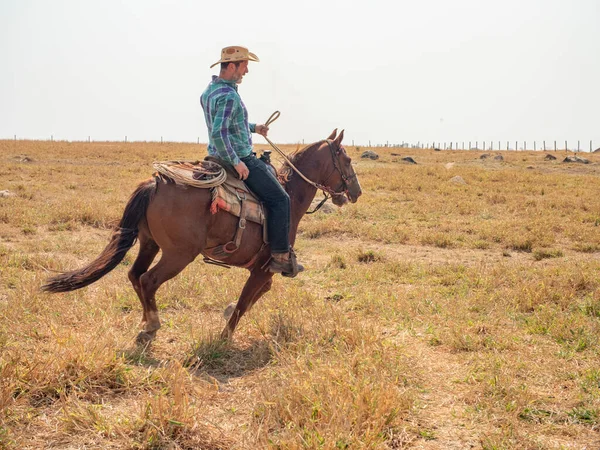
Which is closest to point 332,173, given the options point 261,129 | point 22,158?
point 261,129

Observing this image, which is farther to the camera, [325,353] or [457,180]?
[457,180]

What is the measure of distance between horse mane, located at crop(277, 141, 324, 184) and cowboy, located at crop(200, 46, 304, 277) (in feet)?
2.22

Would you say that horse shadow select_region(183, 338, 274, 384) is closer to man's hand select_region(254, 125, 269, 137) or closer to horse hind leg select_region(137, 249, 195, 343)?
horse hind leg select_region(137, 249, 195, 343)

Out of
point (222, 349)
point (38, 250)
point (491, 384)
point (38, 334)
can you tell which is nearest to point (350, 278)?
point (222, 349)

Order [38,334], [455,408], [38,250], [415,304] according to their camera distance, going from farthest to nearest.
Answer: [38,250] → [415,304] → [38,334] → [455,408]

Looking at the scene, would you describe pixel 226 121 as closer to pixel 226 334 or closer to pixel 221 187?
pixel 221 187

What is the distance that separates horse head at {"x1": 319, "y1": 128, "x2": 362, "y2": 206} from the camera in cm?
673

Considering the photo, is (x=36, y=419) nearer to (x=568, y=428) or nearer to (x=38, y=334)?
(x=38, y=334)

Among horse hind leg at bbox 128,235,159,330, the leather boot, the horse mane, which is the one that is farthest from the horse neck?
horse hind leg at bbox 128,235,159,330

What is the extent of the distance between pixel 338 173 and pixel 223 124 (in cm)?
202

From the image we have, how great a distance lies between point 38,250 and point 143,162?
20.8 meters

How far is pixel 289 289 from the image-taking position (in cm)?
744

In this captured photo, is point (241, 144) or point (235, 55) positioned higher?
point (235, 55)

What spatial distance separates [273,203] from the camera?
5723 mm
